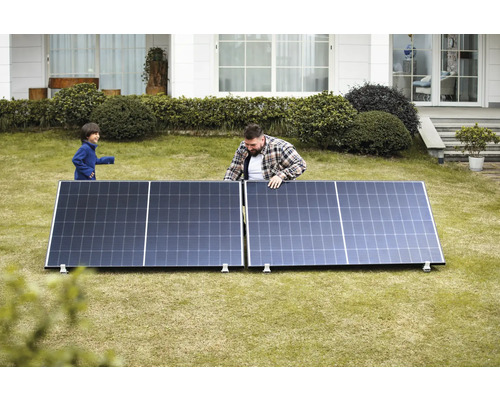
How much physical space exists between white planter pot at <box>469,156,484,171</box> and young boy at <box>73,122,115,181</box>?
9.20 m

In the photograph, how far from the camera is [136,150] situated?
1579 centimetres

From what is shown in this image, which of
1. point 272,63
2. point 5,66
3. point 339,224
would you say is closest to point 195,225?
point 339,224

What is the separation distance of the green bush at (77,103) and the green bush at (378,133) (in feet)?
19.7

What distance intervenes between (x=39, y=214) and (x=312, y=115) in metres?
6.78

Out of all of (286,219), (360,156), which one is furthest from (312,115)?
(286,219)

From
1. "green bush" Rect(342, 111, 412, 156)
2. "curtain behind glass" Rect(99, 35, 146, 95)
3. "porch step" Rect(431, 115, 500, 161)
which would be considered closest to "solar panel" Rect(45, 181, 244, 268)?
"green bush" Rect(342, 111, 412, 156)

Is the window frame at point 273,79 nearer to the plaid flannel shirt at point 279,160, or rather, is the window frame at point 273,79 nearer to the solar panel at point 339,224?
the plaid flannel shirt at point 279,160

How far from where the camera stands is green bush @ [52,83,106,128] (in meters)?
16.7

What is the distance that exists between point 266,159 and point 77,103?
9347 millimetres

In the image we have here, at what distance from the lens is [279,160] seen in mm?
8617

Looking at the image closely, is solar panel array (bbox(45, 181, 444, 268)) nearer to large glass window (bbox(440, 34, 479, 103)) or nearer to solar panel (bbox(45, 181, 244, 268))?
solar panel (bbox(45, 181, 244, 268))

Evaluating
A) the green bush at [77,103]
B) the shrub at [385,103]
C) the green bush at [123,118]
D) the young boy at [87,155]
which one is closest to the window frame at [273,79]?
the shrub at [385,103]

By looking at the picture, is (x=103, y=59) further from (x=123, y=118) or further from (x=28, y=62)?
(x=123, y=118)

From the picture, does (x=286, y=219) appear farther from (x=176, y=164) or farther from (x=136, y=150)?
(x=136, y=150)
